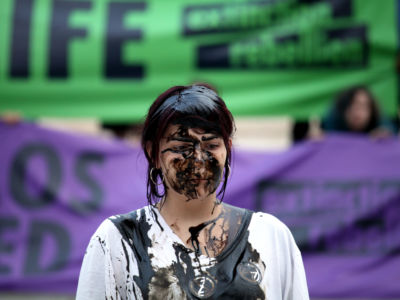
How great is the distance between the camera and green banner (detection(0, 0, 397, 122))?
17.6 ft

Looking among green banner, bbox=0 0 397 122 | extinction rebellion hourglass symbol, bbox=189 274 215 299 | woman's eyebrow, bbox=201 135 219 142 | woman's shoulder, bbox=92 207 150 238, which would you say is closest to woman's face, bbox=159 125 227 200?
woman's eyebrow, bbox=201 135 219 142

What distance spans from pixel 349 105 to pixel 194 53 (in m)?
1.47

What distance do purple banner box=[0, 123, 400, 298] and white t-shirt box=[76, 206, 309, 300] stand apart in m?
3.16

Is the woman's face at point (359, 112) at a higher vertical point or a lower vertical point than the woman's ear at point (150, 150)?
higher

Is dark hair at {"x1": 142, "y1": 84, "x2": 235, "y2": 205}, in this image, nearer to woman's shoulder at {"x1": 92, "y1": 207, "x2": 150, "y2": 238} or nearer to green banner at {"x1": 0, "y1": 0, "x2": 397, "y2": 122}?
woman's shoulder at {"x1": 92, "y1": 207, "x2": 150, "y2": 238}

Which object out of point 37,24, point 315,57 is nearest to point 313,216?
point 315,57

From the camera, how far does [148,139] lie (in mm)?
1736

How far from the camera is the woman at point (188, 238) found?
1.63 m

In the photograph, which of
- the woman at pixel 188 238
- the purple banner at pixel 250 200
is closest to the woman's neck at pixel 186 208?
the woman at pixel 188 238

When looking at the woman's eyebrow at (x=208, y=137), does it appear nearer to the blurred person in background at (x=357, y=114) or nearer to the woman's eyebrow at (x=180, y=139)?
the woman's eyebrow at (x=180, y=139)

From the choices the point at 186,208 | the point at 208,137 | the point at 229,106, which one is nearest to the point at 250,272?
the point at 186,208

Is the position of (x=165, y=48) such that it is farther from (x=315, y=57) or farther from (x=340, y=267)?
(x=340, y=267)

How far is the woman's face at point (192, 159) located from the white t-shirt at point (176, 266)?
0.13m

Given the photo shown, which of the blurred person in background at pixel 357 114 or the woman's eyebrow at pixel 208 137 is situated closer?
the woman's eyebrow at pixel 208 137
